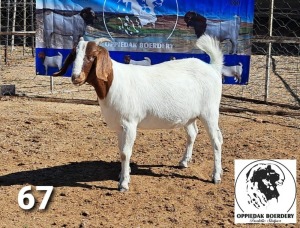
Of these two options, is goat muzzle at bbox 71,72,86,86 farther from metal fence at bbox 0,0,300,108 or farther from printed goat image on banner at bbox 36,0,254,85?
metal fence at bbox 0,0,300,108

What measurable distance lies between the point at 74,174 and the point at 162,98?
1.29 meters

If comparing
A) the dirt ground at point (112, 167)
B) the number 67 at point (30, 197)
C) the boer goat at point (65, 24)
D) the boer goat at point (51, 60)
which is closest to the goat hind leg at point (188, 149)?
the dirt ground at point (112, 167)

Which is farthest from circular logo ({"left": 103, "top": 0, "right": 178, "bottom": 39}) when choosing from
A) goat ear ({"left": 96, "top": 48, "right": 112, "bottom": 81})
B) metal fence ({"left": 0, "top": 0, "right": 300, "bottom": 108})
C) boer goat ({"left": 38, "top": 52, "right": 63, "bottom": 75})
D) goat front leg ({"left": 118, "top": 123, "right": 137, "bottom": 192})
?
goat ear ({"left": 96, "top": 48, "right": 112, "bottom": 81})

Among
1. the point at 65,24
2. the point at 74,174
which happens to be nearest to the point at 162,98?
the point at 74,174

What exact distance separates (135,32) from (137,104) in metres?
4.16

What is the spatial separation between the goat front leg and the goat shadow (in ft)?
0.84

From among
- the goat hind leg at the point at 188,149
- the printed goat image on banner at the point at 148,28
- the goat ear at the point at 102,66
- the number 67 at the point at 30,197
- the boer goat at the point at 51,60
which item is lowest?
the number 67 at the point at 30,197

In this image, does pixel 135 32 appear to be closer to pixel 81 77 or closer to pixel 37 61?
pixel 37 61

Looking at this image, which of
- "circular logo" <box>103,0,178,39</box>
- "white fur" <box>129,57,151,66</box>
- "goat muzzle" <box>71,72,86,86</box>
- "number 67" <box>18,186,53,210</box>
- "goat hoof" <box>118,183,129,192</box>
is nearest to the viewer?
"goat muzzle" <box>71,72,86,86</box>

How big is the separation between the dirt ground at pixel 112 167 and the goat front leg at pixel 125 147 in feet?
0.33

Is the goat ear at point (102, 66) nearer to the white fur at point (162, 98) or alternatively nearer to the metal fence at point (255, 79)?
the white fur at point (162, 98)

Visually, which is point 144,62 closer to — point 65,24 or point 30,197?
point 65,24

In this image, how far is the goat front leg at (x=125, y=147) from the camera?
16.7 feet

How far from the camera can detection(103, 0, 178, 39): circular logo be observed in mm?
8938
